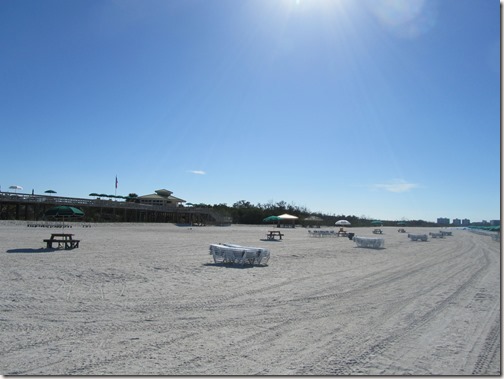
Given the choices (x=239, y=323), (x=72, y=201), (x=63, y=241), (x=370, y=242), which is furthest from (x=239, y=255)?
(x=72, y=201)

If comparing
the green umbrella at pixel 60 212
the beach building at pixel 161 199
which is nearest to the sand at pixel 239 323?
the green umbrella at pixel 60 212

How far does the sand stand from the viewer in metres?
4.09

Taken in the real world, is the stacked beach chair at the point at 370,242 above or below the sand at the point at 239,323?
above

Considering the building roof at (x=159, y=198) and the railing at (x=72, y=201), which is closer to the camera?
the railing at (x=72, y=201)

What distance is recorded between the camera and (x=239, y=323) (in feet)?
18.3

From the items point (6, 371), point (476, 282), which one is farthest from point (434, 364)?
point (476, 282)

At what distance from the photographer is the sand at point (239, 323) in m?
4.09

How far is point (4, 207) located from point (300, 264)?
43.9m

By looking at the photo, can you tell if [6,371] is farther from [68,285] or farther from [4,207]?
[4,207]

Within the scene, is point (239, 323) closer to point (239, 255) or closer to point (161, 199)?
point (239, 255)

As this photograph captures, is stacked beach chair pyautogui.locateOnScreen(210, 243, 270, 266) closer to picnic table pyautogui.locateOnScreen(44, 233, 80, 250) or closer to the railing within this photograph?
picnic table pyautogui.locateOnScreen(44, 233, 80, 250)

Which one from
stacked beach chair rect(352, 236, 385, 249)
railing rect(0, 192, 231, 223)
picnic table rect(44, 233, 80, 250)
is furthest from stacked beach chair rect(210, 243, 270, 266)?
railing rect(0, 192, 231, 223)

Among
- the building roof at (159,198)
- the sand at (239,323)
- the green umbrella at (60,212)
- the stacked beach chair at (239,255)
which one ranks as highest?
the building roof at (159,198)

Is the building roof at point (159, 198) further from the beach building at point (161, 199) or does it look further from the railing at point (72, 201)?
the railing at point (72, 201)
